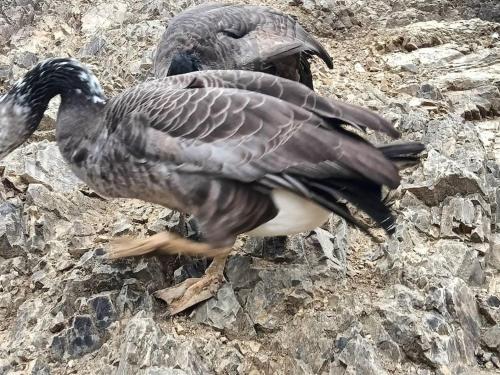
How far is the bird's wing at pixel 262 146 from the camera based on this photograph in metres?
3.45

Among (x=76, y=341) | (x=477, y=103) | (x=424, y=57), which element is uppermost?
(x=76, y=341)

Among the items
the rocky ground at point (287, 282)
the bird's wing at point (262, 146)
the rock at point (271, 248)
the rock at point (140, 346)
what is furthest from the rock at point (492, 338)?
the rock at point (140, 346)

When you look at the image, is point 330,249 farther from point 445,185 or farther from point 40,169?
point 40,169

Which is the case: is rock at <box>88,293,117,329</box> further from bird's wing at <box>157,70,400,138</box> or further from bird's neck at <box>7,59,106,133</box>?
bird's wing at <box>157,70,400,138</box>

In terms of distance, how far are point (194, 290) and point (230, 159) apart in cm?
104

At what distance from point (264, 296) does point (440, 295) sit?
1131 millimetres

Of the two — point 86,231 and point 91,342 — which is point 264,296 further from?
point 86,231

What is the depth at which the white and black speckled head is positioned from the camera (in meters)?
4.24

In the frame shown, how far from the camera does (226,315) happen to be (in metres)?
3.95

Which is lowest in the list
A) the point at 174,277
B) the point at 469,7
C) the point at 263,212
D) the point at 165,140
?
the point at 469,7

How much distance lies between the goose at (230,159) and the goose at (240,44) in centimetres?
188

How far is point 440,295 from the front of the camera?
13.0 ft

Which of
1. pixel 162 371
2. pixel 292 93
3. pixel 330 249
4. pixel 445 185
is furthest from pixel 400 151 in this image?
pixel 162 371

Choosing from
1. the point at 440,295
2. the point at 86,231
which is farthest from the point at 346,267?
the point at 86,231
